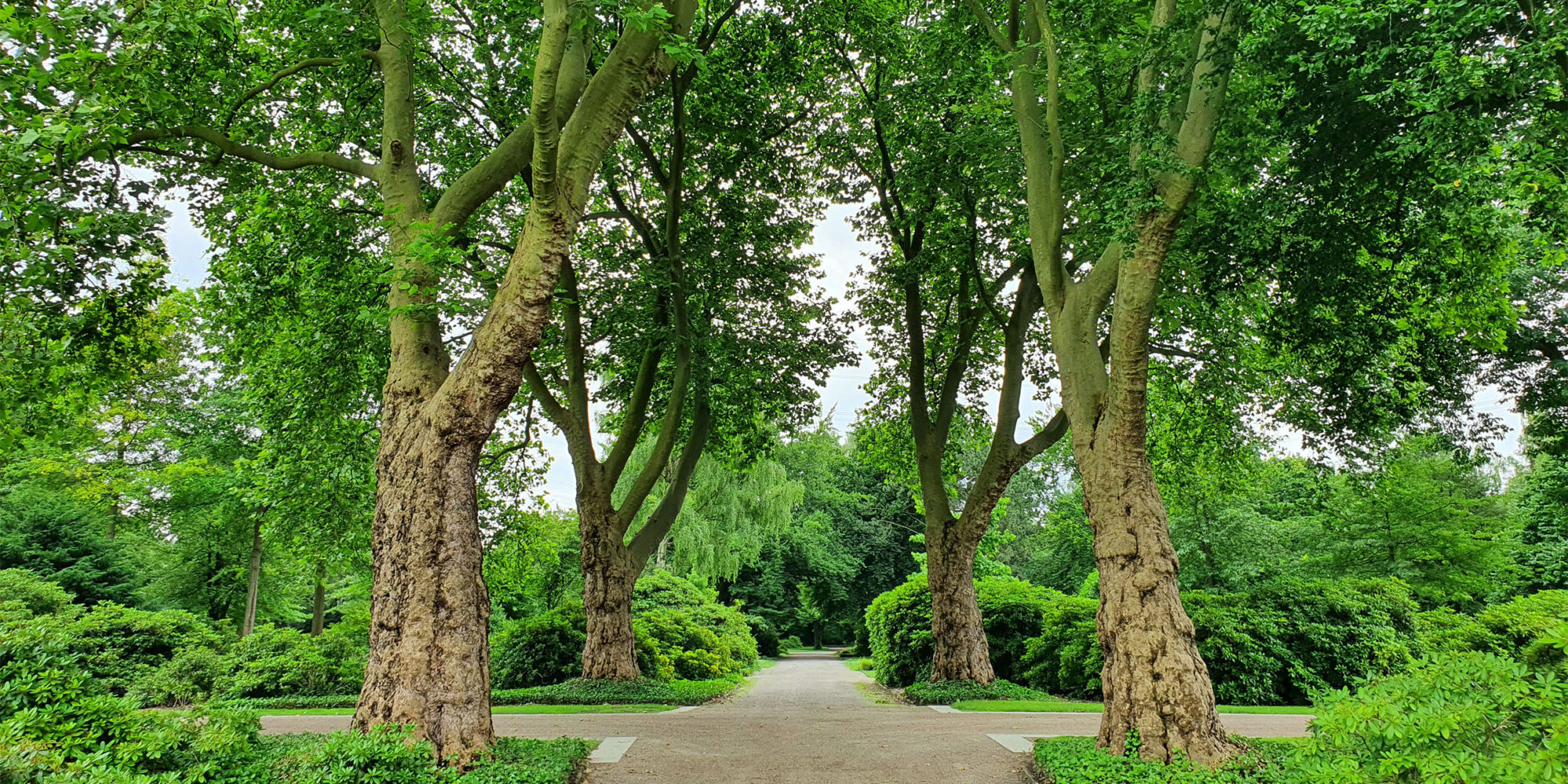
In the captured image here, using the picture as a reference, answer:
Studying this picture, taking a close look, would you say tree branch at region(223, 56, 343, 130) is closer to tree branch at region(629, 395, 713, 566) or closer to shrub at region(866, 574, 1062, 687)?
tree branch at region(629, 395, 713, 566)

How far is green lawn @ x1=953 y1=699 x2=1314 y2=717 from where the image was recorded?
11617mm

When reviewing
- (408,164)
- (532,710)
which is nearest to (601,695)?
(532,710)

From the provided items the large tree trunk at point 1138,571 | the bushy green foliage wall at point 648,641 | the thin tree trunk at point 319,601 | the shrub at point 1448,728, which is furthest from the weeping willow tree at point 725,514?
the shrub at point 1448,728

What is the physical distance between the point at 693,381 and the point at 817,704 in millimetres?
6169

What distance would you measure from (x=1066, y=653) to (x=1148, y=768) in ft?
27.9

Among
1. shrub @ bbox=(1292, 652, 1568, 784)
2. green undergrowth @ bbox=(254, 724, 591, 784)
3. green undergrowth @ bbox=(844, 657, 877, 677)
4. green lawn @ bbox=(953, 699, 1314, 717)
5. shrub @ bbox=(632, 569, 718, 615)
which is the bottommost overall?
green undergrowth @ bbox=(844, 657, 877, 677)

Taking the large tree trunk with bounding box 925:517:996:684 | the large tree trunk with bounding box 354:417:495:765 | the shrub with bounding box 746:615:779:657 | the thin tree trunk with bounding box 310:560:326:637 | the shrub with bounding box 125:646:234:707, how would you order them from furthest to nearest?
the shrub with bounding box 746:615:779:657 → the thin tree trunk with bounding box 310:560:326:637 → the large tree trunk with bounding box 925:517:996:684 → the shrub with bounding box 125:646:234:707 → the large tree trunk with bounding box 354:417:495:765

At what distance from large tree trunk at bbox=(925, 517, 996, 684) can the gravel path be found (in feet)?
4.42

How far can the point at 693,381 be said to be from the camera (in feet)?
44.1

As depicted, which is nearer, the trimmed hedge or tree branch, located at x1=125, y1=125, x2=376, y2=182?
tree branch, located at x1=125, y1=125, x2=376, y2=182

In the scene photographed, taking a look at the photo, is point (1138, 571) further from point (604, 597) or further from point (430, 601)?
point (604, 597)

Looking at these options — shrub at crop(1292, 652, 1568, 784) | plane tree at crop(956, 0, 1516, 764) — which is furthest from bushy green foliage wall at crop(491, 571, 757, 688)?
shrub at crop(1292, 652, 1568, 784)

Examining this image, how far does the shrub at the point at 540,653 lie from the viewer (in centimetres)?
1523

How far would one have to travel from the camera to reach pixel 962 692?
13180mm
